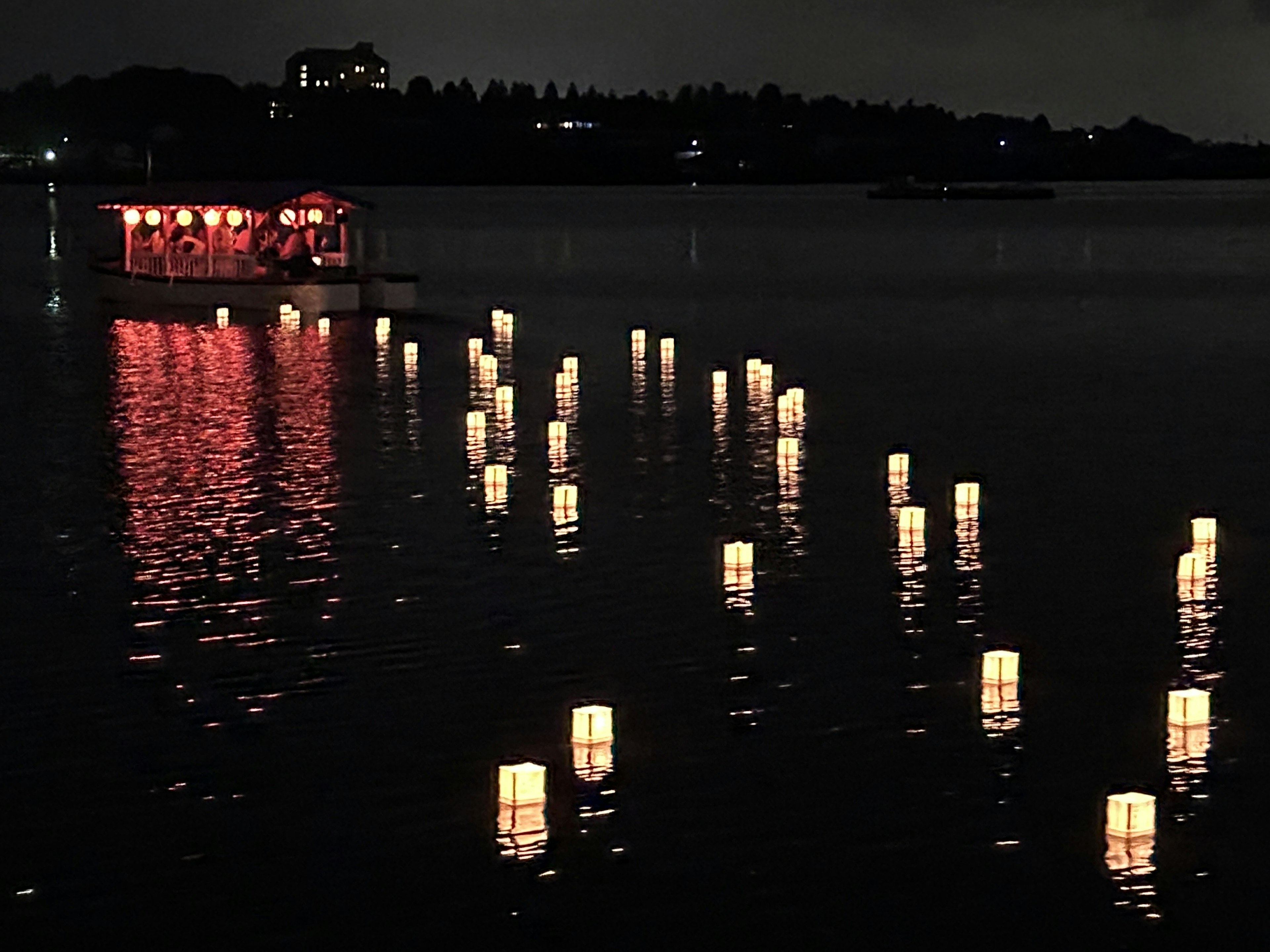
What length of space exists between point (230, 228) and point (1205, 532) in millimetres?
Answer: 34586

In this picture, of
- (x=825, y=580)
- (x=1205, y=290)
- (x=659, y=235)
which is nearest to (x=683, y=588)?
(x=825, y=580)

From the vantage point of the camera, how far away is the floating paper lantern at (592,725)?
13.7 m

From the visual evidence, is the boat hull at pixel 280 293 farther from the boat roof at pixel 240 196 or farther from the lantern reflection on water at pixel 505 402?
the lantern reflection on water at pixel 505 402

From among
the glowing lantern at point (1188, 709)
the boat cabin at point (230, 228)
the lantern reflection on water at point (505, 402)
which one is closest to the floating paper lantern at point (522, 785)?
the glowing lantern at point (1188, 709)

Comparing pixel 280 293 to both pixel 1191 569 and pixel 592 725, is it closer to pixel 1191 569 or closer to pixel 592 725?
pixel 1191 569

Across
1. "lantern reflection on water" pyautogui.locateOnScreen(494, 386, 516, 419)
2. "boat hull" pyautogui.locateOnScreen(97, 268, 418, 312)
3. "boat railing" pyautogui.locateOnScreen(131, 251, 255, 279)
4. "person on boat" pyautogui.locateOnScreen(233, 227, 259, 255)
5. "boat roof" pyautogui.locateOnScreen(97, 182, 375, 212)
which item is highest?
"boat roof" pyautogui.locateOnScreen(97, 182, 375, 212)

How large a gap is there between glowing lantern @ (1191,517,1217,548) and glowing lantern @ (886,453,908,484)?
4.39m

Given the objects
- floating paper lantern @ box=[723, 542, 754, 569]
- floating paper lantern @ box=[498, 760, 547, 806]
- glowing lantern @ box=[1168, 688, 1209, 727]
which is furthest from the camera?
floating paper lantern @ box=[723, 542, 754, 569]

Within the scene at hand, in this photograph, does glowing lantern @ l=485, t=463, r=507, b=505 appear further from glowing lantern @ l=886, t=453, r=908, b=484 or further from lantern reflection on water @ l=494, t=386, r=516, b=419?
lantern reflection on water @ l=494, t=386, r=516, b=419

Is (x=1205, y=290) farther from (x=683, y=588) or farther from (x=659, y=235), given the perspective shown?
(x=659, y=235)

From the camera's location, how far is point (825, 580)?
1881 centimetres

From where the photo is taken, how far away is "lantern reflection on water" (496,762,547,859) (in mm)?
12070

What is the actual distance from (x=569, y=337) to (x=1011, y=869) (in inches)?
1327

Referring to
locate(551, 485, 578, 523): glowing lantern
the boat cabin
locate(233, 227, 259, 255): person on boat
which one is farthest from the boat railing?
locate(551, 485, 578, 523): glowing lantern
